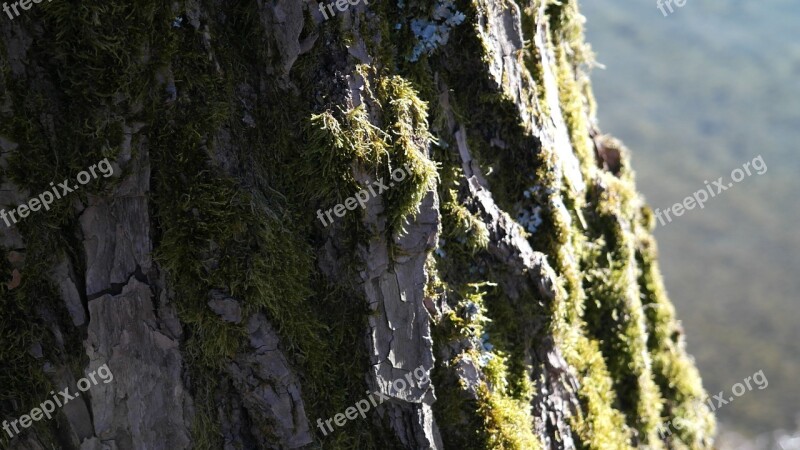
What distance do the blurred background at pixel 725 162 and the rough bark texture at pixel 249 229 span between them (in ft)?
36.3

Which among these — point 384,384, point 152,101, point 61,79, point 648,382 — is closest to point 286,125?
point 152,101

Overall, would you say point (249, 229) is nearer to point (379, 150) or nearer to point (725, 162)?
point (379, 150)

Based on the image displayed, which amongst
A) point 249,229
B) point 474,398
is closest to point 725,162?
point 474,398

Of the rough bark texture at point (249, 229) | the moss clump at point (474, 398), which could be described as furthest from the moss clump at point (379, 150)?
the moss clump at point (474, 398)

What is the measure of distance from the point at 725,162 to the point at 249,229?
15.3 meters

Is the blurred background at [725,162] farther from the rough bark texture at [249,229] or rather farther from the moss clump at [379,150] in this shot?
the moss clump at [379,150]

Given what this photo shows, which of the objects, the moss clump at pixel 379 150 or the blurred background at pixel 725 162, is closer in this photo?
the moss clump at pixel 379 150

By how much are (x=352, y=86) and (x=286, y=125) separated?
1.51 feet

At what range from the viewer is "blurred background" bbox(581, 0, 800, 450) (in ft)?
45.6

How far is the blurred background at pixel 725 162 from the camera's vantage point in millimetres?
13914

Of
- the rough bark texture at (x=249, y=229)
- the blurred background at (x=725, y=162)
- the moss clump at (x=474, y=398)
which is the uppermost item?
the blurred background at (x=725, y=162)

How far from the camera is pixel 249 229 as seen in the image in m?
3.85

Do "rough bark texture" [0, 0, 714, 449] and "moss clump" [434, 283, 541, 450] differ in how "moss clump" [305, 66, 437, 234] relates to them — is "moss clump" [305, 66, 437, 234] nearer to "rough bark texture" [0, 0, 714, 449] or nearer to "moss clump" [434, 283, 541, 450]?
"rough bark texture" [0, 0, 714, 449]

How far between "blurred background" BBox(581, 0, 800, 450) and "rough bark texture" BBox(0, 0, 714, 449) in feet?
36.3
